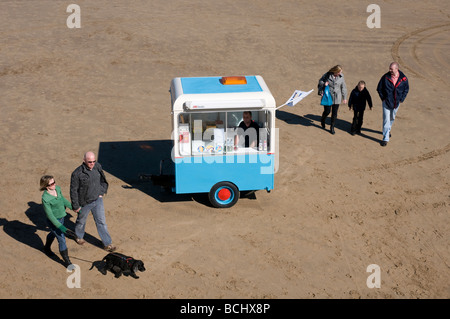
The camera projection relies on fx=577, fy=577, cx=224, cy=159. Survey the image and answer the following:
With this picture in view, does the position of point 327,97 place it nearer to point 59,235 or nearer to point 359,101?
point 359,101

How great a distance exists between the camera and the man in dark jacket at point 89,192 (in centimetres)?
870

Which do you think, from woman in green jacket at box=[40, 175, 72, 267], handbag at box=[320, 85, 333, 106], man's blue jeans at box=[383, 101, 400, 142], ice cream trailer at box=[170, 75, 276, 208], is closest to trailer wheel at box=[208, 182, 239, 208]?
ice cream trailer at box=[170, 75, 276, 208]

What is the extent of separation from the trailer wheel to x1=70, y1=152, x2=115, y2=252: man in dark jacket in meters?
2.03

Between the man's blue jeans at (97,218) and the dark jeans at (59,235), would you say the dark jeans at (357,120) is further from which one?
the dark jeans at (59,235)

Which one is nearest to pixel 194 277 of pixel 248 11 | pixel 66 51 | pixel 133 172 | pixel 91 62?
pixel 133 172

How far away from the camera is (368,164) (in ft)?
40.0

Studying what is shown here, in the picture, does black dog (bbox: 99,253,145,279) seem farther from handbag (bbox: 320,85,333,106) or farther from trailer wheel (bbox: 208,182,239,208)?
handbag (bbox: 320,85,333,106)

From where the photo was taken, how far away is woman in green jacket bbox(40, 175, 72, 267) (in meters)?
8.23

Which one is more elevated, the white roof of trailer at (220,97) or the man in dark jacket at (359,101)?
the white roof of trailer at (220,97)

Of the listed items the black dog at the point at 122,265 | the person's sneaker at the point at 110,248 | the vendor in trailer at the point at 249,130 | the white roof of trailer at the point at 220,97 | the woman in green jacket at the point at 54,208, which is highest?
the white roof of trailer at the point at 220,97

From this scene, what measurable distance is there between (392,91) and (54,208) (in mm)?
7840

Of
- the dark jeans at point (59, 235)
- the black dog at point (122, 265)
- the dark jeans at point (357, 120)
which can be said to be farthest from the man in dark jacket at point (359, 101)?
the dark jeans at point (59, 235)

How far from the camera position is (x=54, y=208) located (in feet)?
27.7

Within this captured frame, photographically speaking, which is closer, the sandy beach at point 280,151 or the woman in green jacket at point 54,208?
the woman in green jacket at point 54,208
